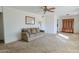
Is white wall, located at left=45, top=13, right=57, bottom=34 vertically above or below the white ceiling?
below

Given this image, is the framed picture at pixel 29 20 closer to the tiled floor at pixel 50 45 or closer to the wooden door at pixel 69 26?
the tiled floor at pixel 50 45

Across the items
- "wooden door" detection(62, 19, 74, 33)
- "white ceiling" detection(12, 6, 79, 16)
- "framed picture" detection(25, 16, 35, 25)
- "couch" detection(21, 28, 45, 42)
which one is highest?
"white ceiling" detection(12, 6, 79, 16)

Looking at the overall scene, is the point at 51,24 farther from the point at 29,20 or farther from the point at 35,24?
the point at 29,20

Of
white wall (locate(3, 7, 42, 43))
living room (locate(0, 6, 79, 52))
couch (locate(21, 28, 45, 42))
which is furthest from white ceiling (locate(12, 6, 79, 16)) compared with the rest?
couch (locate(21, 28, 45, 42))

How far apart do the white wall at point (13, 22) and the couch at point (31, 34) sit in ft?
0.30

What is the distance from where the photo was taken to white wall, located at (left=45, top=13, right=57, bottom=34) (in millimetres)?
1902

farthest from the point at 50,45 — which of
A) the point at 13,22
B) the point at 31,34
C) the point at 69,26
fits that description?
the point at 13,22

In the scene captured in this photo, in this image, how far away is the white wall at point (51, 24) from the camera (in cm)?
190

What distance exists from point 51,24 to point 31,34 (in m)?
0.52

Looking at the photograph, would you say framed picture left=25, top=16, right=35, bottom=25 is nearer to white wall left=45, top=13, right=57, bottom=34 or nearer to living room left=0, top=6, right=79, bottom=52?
living room left=0, top=6, right=79, bottom=52

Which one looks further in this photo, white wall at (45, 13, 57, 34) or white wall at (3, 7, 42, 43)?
white wall at (45, 13, 57, 34)
